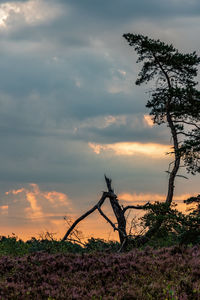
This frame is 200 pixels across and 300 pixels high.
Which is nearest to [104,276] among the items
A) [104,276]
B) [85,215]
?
[104,276]

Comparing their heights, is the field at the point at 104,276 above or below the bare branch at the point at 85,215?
below

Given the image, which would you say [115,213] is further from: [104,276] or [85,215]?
[104,276]

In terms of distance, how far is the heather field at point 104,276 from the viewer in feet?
31.0

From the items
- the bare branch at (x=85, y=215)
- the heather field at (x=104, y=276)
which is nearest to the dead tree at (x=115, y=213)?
the bare branch at (x=85, y=215)

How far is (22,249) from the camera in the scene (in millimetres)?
18188

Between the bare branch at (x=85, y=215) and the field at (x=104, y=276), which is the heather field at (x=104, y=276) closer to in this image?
the field at (x=104, y=276)

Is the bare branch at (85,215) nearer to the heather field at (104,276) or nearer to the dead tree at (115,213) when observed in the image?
the dead tree at (115,213)

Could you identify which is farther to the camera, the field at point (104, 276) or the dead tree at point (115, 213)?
the dead tree at point (115, 213)

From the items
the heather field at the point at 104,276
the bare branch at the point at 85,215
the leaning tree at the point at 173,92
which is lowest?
the heather field at the point at 104,276

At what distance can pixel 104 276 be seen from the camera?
11164mm

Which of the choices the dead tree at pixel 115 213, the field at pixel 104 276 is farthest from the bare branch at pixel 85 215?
the field at pixel 104 276

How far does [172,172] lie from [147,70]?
737 cm

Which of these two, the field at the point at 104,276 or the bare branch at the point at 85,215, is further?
the bare branch at the point at 85,215

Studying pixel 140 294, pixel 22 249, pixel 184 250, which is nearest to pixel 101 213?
pixel 22 249
